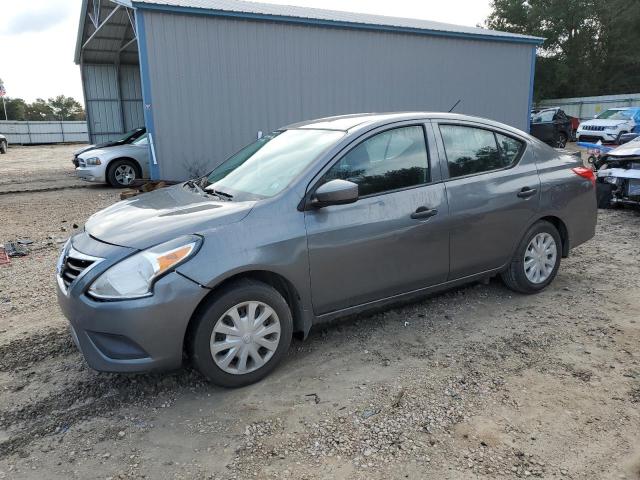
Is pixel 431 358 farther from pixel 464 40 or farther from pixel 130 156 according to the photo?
pixel 464 40

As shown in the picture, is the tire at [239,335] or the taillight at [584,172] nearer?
the tire at [239,335]

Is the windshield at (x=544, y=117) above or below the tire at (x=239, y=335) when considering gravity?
above

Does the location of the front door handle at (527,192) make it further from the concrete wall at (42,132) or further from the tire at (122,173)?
the concrete wall at (42,132)

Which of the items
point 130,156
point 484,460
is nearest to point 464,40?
point 130,156

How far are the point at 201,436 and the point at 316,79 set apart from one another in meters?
10.8

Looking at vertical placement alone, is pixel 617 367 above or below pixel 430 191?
below

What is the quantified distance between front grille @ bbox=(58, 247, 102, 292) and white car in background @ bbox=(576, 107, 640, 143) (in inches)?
784

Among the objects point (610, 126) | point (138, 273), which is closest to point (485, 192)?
point (138, 273)

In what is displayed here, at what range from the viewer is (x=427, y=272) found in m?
3.94

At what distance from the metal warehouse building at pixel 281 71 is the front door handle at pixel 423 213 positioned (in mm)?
8189

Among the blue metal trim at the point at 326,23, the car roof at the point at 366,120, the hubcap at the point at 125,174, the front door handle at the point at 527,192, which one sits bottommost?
the hubcap at the point at 125,174

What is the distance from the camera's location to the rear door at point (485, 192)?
405 centimetres

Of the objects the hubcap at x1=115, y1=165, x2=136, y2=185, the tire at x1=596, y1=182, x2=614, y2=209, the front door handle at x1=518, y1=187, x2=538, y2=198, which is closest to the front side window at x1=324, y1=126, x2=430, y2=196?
the front door handle at x1=518, y1=187, x2=538, y2=198

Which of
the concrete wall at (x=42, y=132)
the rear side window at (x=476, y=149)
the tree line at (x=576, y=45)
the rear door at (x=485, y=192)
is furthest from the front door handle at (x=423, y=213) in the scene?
the tree line at (x=576, y=45)
